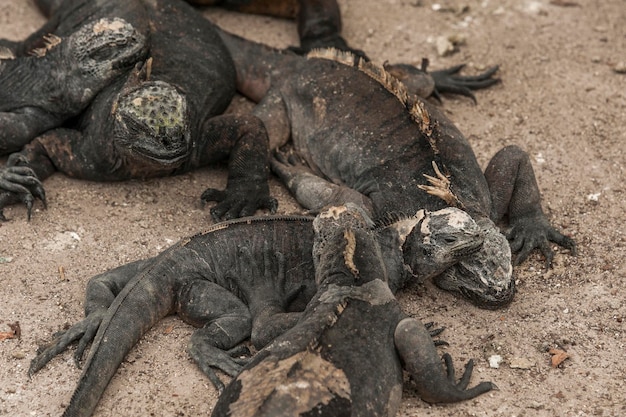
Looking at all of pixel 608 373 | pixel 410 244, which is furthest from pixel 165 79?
pixel 608 373

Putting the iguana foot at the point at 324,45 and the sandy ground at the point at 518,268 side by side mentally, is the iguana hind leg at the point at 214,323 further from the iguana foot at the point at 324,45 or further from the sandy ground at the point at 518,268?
the iguana foot at the point at 324,45

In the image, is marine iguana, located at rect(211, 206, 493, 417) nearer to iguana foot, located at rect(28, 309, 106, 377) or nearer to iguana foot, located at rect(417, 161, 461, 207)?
iguana foot, located at rect(417, 161, 461, 207)

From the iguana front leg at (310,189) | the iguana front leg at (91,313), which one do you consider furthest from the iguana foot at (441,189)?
the iguana front leg at (91,313)

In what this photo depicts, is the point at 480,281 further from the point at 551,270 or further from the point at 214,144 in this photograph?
the point at 214,144

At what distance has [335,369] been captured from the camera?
343 cm

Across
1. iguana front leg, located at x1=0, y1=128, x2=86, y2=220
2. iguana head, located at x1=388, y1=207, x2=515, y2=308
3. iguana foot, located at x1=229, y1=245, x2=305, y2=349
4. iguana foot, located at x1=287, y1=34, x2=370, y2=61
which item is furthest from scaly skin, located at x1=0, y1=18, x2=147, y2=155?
iguana head, located at x1=388, y1=207, x2=515, y2=308

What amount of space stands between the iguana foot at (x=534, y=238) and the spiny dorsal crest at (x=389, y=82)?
1.88 feet

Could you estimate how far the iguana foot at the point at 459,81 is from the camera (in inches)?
233

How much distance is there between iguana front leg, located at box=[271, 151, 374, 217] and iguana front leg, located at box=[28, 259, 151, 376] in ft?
3.03

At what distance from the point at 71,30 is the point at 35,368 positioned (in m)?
2.22

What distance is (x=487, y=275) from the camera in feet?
14.1

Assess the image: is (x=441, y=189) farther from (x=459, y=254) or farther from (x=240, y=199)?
(x=240, y=199)

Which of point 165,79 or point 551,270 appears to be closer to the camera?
point 551,270

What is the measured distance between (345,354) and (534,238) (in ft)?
5.35
